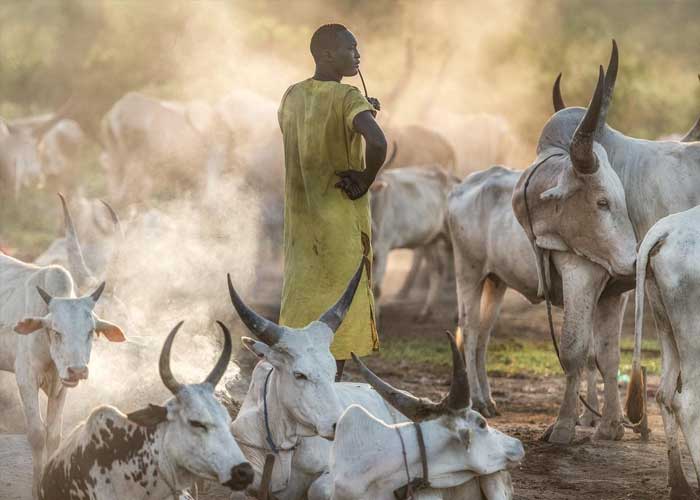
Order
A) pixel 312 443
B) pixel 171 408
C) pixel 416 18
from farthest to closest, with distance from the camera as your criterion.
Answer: pixel 416 18 → pixel 312 443 → pixel 171 408

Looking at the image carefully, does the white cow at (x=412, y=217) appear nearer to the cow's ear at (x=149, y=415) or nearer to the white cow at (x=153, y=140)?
the white cow at (x=153, y=140)

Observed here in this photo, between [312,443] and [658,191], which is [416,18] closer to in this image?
[658,191]

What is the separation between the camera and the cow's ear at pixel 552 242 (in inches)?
343

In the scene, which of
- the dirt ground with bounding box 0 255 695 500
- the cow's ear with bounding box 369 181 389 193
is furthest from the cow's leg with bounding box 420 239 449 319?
the cow's ear with bounding box 369 181 389 193

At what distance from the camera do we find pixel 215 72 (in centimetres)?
2511

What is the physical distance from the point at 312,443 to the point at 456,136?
20.2 metres

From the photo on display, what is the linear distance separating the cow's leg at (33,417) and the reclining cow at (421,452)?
2015 mm

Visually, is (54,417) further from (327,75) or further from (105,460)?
(327,75)

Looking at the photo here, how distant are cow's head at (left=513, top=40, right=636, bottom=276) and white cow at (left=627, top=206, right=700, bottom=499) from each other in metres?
1.38

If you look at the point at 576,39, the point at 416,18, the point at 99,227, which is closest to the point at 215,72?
the point at 416,18

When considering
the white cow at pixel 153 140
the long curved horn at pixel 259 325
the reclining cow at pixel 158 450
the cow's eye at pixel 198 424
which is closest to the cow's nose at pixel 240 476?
the reclining cow at pixel 158 450

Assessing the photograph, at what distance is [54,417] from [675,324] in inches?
126

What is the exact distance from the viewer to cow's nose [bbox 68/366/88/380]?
21.5ft

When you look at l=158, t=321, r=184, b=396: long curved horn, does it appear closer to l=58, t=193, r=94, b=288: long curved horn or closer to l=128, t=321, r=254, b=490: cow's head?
l=128, t=321, r=254, b=490: cow's head
